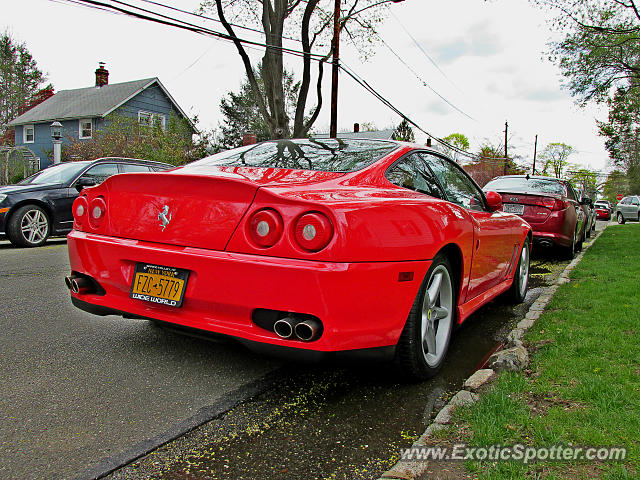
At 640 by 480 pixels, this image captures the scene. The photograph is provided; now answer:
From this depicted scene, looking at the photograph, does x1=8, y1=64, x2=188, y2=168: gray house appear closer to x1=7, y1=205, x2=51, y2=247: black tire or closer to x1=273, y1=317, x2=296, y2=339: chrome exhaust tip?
x1=7, y1=205, x2=51, y2=247: black tire

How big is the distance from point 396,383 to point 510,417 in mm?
734

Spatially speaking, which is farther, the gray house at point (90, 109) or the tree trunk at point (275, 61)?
the gray house at point (90, 109)

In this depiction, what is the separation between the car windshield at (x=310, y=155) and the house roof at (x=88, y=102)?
2843 centimetres

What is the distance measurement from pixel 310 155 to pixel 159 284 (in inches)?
51.8

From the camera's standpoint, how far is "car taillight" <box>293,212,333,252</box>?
2.36 meters

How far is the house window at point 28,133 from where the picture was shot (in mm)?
34656

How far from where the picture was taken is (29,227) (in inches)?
352

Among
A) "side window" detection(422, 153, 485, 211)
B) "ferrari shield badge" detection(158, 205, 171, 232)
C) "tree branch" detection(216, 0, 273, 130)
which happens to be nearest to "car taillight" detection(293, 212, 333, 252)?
"ferrari shield badge" detection(158, 205, 171, 232)

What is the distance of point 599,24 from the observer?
15.0 meters

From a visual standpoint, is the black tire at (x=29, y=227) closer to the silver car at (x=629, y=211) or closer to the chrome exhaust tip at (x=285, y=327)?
the chrome exhaust tip at (x=285, y=327)

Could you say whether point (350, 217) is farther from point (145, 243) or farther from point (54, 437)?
point (54, 437)

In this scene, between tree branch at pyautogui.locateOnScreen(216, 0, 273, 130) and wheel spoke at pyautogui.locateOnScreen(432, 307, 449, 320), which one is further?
tree branch at pyautogui.locateOnScreen(216, 0, 273, 130)

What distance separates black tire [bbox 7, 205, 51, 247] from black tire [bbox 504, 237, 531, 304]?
783cm

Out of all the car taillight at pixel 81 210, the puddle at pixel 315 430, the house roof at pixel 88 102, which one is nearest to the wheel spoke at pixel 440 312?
the puddle at pixel 315 430
